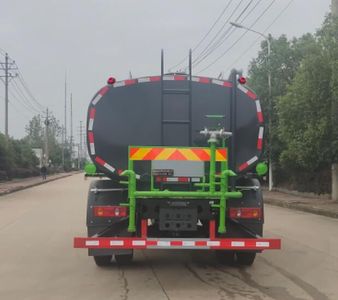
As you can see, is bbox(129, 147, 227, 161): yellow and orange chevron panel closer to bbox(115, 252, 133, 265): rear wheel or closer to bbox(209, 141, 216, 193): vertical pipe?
bbox(209, 141, 216, 193): vertical pipe

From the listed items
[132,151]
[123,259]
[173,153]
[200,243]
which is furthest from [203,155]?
[123,259]

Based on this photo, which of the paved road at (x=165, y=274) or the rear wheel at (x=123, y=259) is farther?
the rear wheel at (x=123, y=259)

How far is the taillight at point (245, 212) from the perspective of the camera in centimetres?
838

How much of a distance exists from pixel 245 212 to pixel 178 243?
4.16 feet

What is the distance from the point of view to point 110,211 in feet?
27.5

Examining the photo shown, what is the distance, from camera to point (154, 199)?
312 inches

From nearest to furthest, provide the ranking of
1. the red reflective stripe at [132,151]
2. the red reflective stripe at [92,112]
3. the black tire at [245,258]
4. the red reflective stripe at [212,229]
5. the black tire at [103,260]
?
1. the red reflective stripe at [212,229]
2. the red reflective stripe at [132,151]
3. the red reflective stripe at [92,112]
4. the black tire at [103,260]
5. the black tire at [245,258]

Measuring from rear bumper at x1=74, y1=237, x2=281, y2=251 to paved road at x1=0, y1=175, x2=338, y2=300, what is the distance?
54cm

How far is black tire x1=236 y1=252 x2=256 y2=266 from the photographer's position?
365 inches

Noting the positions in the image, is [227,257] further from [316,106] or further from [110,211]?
[316,106]

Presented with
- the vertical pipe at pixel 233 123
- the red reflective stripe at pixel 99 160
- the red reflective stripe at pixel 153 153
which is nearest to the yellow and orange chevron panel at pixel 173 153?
the red reflective stripe at pixel 153 153

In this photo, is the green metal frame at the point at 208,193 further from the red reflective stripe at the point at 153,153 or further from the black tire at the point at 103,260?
the black tire at the point at 103,260

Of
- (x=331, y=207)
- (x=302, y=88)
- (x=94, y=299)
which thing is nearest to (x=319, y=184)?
(x=331, y=207)

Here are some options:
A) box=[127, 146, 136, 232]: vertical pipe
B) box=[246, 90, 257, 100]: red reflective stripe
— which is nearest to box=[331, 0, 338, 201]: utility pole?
box=[246, 90, 257, 100]: red reflective stripe
